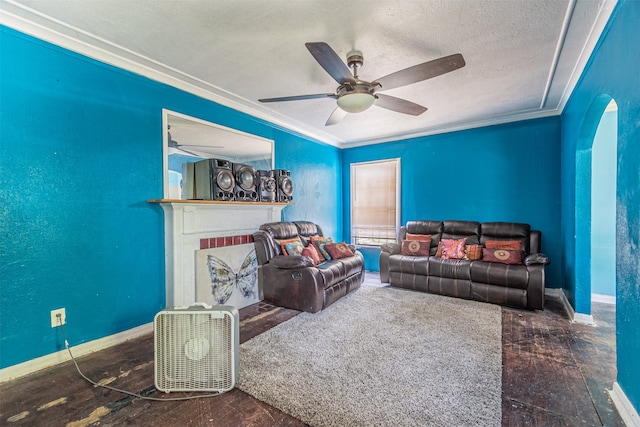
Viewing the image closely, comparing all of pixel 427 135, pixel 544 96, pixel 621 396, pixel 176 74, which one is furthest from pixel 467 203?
pixel 176 74

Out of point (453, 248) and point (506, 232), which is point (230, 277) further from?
point (506, 232)

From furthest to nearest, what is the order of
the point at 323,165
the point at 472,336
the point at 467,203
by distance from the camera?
the point at 323,165 → the point at 467,203 → the point at 472,336

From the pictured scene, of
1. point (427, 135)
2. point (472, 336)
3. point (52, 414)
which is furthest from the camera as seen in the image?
point (427, 135)

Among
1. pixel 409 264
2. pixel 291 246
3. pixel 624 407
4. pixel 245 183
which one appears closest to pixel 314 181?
pixel 291 246

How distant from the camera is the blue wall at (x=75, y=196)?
1.97 m

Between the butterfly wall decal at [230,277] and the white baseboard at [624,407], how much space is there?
3.22 m

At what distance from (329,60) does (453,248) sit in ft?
10.6

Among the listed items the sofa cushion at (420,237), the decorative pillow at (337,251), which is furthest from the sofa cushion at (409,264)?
the decorative pillow at (337,251)

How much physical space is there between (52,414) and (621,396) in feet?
10.9

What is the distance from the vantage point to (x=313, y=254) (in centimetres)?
368

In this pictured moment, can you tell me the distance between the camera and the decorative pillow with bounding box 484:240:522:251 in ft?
12.1

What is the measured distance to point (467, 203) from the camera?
4.53m

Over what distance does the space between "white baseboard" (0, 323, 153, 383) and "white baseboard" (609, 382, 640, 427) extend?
139 inches

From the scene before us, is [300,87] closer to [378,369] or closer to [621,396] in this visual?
[378,369]
